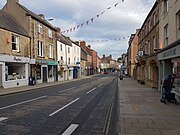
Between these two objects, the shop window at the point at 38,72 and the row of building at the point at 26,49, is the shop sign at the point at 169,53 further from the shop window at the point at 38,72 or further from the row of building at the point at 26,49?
the shop window at the point at 38,72

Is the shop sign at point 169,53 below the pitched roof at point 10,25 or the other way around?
below

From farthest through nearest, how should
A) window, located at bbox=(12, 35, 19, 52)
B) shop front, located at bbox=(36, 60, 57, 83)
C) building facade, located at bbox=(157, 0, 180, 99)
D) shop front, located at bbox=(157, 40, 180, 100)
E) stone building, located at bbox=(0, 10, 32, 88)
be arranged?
shop front, located at bbox=(36, 60, 57, 83) → window, located at bbox=(12, 35, 19, 52) → stone building, located at bbox=(0, 10, 32, 88) → building facade, located at bbox=(157, 0, 180, 99) → shop front, located at bbox=(157, 40, 180, 100)

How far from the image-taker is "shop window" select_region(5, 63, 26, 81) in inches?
858

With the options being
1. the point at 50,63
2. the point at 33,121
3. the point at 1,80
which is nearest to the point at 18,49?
the point at 1,80

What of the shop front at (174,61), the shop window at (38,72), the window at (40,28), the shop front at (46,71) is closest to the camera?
the shop front at (174,61)

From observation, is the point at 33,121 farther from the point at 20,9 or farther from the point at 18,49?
the point at 20,9

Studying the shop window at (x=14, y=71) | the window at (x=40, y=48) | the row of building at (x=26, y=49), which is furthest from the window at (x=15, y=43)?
the window at (x=40, y=48)

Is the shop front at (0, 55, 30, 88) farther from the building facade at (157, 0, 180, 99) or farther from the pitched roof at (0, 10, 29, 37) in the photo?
the building facade at (157, 0, 180, 99)

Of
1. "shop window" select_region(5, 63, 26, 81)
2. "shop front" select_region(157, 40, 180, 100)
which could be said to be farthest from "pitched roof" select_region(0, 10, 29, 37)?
"shop front" select_region(157, 40, 180, 100)

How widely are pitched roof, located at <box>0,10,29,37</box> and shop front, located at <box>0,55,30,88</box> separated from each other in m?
3.05

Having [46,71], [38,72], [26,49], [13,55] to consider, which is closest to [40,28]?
[26,49]

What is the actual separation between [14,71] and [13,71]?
236 millimetres

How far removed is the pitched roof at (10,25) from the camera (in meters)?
22.1

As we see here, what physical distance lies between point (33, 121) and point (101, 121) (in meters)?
2.45
